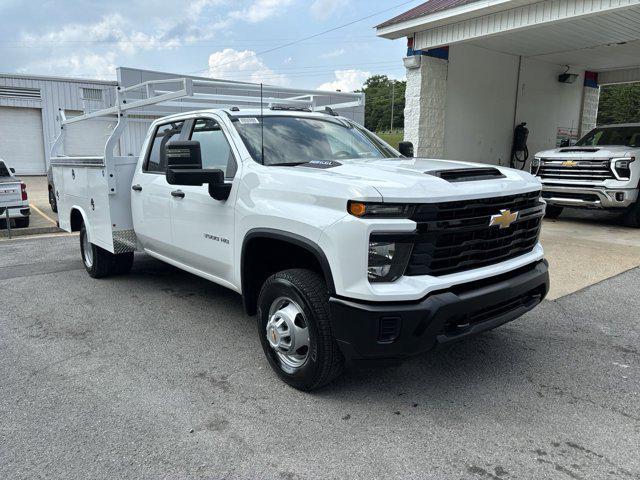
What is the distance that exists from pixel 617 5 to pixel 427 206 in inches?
309

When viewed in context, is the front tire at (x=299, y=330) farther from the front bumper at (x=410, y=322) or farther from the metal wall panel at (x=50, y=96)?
the metal wall panel at (x=50, y=96)

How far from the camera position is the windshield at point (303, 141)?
13.4 ft

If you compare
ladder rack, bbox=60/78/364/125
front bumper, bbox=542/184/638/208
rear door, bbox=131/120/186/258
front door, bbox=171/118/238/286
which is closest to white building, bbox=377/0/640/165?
front bumper, bbox=542/184/638/208

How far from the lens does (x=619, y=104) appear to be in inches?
2483

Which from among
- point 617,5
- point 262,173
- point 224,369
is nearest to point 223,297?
point 224,369

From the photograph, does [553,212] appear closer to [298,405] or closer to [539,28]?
[539,28]

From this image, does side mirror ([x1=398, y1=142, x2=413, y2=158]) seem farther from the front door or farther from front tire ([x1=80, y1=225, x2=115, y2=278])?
front tire ([x1=80, y1=225, x2=115, y2=278])

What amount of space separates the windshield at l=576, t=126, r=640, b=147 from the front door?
9118 millimetres

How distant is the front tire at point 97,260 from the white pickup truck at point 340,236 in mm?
1899

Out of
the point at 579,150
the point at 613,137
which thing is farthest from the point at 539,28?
the point at 579,150

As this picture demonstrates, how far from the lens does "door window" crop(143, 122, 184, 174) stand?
201 inches

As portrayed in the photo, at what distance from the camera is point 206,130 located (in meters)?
4.61

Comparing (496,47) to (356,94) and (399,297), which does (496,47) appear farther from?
(399,297)

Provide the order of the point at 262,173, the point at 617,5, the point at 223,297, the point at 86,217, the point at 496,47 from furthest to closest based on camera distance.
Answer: the point at 496,47
the point at 617,5
the point at 86,217
the point at 223,297
the point at 262,173
